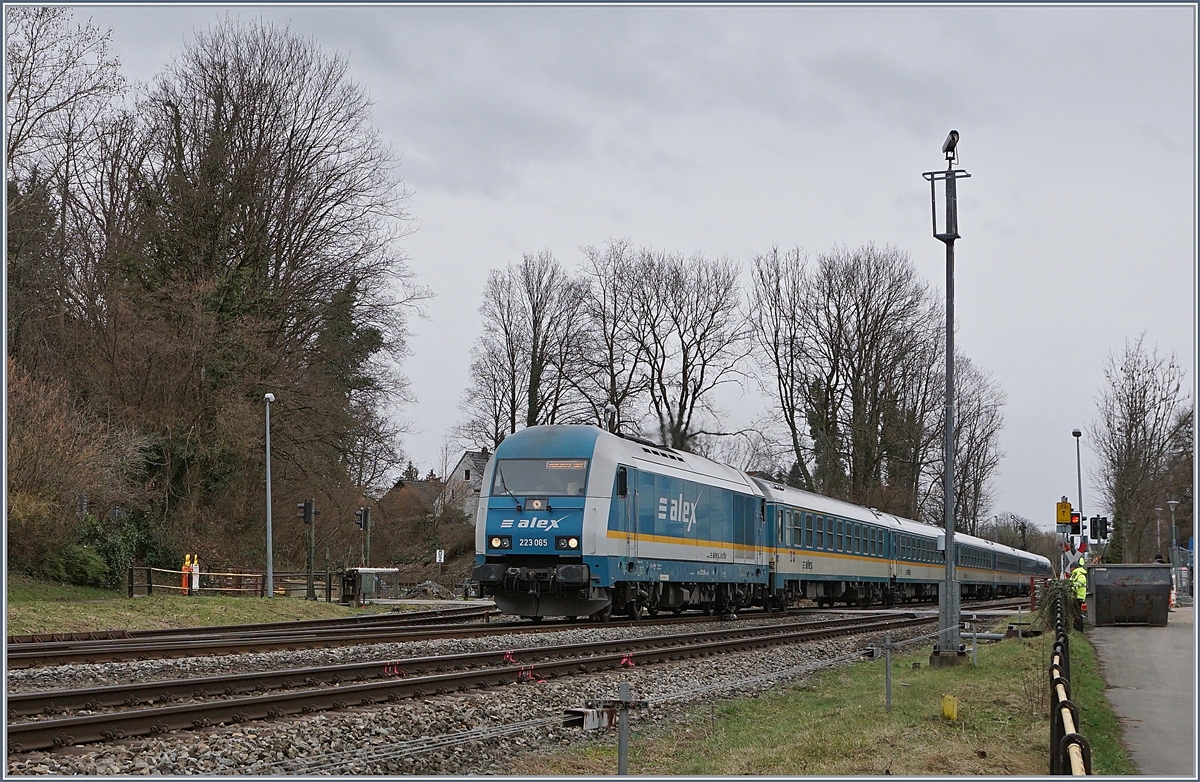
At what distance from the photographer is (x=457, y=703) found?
1137 centimetres

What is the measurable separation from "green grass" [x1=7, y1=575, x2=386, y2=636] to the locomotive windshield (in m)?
6.70

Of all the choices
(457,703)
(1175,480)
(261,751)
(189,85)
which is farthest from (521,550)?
(1175,480)

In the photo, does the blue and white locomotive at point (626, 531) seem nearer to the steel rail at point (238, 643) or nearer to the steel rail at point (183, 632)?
the steel rail at point (238, 643)

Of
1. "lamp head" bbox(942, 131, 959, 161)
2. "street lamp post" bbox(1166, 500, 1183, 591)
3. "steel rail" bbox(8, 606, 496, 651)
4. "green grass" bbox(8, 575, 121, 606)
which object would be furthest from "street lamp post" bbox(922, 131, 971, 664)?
"street lamp post" bbox(1166, 500, 1183, 591)

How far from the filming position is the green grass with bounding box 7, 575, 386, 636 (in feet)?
69.2

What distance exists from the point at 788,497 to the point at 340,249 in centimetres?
1813

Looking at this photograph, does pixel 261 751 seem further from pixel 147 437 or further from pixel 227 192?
pixel 227 192

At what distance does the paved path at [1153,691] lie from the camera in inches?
383

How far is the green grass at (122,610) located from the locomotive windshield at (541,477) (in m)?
6.70

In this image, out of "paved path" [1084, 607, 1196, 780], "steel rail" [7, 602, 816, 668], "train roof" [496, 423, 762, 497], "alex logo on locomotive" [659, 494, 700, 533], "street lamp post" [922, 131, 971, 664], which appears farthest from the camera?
"alex logo on locomotive" [659, 494, 700, 533]

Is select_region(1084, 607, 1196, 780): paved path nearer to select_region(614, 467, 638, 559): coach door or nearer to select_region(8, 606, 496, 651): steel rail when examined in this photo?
select_region(614, 467, 638, 559): coach door

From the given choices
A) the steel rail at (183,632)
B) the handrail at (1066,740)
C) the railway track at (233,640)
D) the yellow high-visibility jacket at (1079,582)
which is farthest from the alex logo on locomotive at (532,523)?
the handrail at (1066,740)

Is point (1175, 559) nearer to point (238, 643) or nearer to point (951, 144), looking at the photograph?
point (951, 144)

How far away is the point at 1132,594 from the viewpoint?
24.0m
